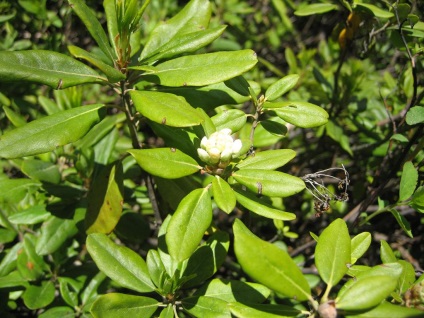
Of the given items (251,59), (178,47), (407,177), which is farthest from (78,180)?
(407,177)

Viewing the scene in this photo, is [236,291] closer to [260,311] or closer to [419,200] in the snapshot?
[260,311]

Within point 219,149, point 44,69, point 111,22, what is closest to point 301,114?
point 219,149

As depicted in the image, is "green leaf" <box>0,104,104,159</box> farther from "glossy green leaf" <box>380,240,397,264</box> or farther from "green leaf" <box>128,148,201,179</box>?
"glossy green leaf" <box>380,240,397,264</box>

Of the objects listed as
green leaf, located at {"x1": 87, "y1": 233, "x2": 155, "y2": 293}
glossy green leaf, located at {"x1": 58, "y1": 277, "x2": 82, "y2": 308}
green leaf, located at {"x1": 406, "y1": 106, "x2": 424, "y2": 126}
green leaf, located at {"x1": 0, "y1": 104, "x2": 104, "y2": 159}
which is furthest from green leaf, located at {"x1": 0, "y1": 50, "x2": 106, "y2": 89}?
green leaf, located at {"x1": 406, "y1": 106, "x2": 424, "y2": 126}

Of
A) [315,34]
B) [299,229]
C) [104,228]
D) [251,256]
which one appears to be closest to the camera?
[251,256]

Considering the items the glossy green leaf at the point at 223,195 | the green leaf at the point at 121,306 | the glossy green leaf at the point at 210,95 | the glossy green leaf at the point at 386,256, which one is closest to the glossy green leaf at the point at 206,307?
the green leaf at the point at 121,306

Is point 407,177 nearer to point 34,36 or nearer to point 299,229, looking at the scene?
point 299,229
